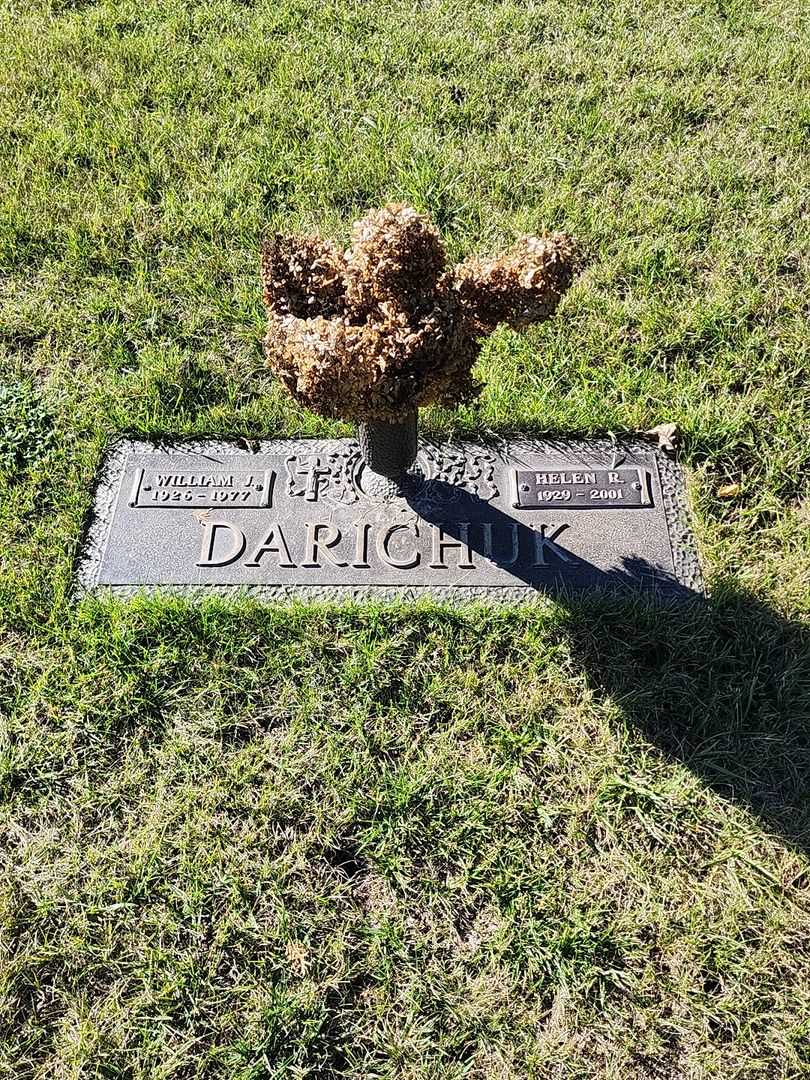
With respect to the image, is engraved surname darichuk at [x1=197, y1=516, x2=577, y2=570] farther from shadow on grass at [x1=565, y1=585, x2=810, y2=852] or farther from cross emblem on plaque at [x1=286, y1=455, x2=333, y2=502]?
shadow on grass at [x1=565, y1=585, x2=810, y2=852]

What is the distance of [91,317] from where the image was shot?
3738 millimetres

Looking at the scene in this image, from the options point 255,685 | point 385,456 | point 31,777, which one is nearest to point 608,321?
point 385,456

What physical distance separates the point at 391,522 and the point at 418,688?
644 millimetres

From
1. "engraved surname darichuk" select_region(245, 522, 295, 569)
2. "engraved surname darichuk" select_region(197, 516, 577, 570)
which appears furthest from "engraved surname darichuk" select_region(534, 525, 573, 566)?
"engraved surname darichuk" select_region(245, 522, 295, 569)

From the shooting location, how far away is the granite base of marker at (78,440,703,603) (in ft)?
9.76

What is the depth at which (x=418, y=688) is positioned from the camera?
110 inches

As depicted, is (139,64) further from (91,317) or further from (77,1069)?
(77,1069)

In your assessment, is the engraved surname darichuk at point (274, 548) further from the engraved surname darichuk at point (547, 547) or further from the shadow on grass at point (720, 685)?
the shadow on grass at point (720, 685)

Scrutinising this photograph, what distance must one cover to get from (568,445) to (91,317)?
2164mm

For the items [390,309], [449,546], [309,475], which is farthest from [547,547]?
[390,309]

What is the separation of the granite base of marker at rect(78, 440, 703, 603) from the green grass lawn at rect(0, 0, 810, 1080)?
11 cm

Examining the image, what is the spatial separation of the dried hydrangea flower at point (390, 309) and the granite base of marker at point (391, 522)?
737 millimetres

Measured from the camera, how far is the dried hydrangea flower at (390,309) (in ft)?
7.09

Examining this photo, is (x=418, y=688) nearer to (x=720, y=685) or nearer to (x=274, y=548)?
(x=274, y=548)
